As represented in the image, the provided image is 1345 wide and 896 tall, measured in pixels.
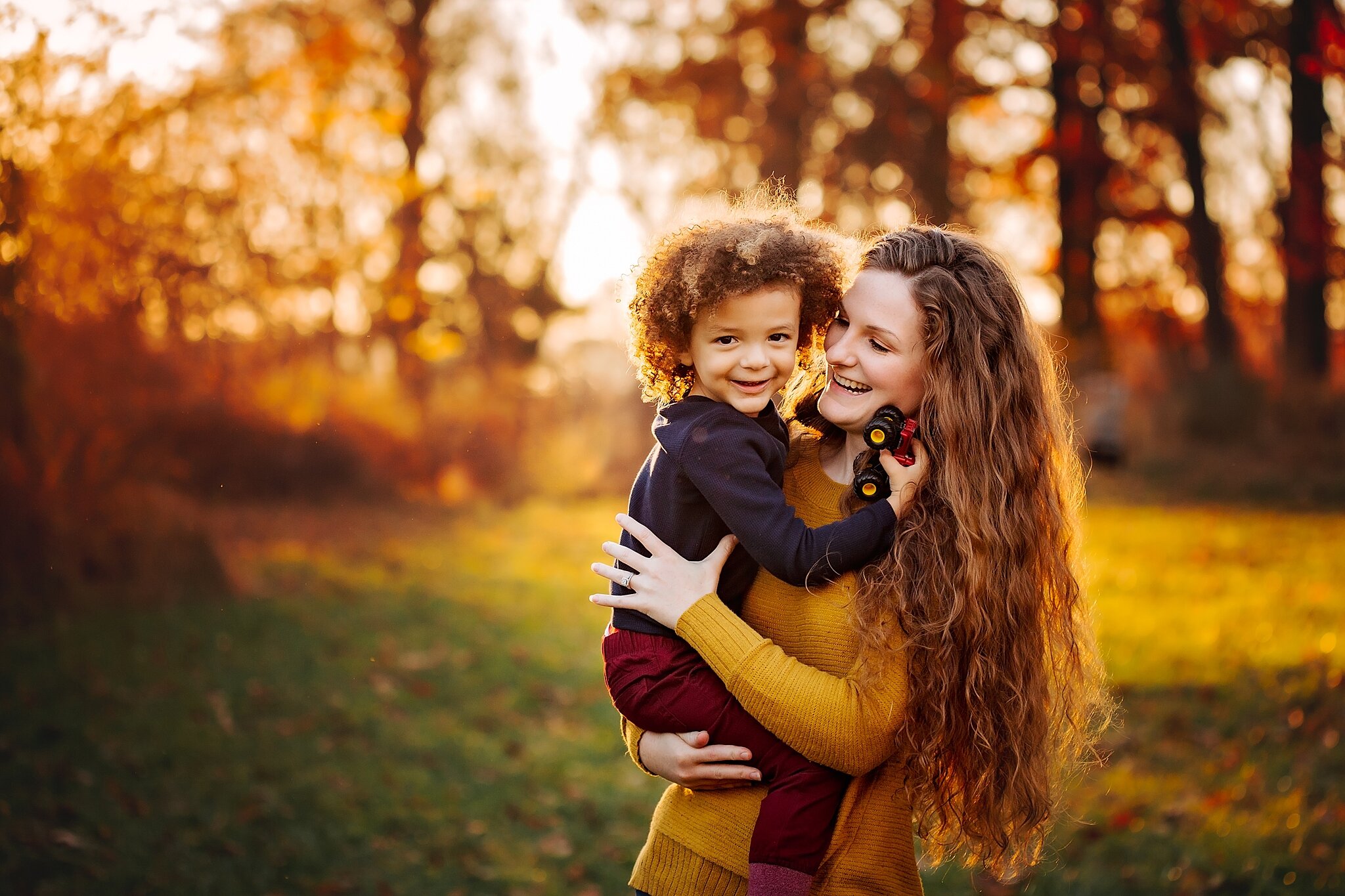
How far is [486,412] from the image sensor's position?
15.4 metres

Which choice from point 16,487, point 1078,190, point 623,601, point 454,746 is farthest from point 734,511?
point 1078,190

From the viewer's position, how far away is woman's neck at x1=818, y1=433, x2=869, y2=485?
257 cm

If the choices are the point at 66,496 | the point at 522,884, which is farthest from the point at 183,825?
the point at 66,496

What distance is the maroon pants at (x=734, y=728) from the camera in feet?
7.45

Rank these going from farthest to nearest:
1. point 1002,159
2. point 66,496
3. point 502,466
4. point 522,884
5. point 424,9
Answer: point 1002,159, point 424,9, point 502,466, point 66,496, point 522,884

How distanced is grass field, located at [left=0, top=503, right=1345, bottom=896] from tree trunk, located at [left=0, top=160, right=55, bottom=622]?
0.98ft

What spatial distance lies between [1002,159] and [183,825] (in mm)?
18840

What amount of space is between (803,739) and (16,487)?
6.48m

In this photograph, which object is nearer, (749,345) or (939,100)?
(749,345)

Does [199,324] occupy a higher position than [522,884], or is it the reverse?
[199,324]

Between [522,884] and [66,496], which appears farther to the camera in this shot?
[66,496]

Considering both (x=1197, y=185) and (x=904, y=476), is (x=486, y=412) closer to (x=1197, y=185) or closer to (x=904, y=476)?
(x=1197, y=185)

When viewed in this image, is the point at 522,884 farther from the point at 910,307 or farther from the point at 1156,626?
the point at 1156,626

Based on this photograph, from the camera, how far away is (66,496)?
24.3ft
